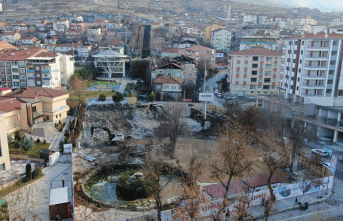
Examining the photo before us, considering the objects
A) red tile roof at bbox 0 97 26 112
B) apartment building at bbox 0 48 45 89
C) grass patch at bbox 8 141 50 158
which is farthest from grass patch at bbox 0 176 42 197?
apartment building at bbox 0 48 45 89

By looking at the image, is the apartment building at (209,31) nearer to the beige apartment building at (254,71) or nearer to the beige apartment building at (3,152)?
the beige apartment building at (254,71)

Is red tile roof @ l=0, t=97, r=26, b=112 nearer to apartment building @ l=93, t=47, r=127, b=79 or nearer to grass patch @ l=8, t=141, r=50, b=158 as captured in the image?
grass patch @ l=8, t=141, r=50, b=158

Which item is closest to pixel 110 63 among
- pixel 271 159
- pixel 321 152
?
pixel 321 152

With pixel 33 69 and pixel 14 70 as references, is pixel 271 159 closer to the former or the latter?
pixel 33 69

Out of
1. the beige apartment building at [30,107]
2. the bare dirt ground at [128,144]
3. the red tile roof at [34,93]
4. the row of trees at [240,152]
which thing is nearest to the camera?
the row of trees at [240,152]

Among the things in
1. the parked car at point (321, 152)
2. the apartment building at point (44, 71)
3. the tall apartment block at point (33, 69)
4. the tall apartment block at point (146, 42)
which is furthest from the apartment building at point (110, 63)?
the parked car at point (321, 152)

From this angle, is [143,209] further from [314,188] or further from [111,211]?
[314,188]
